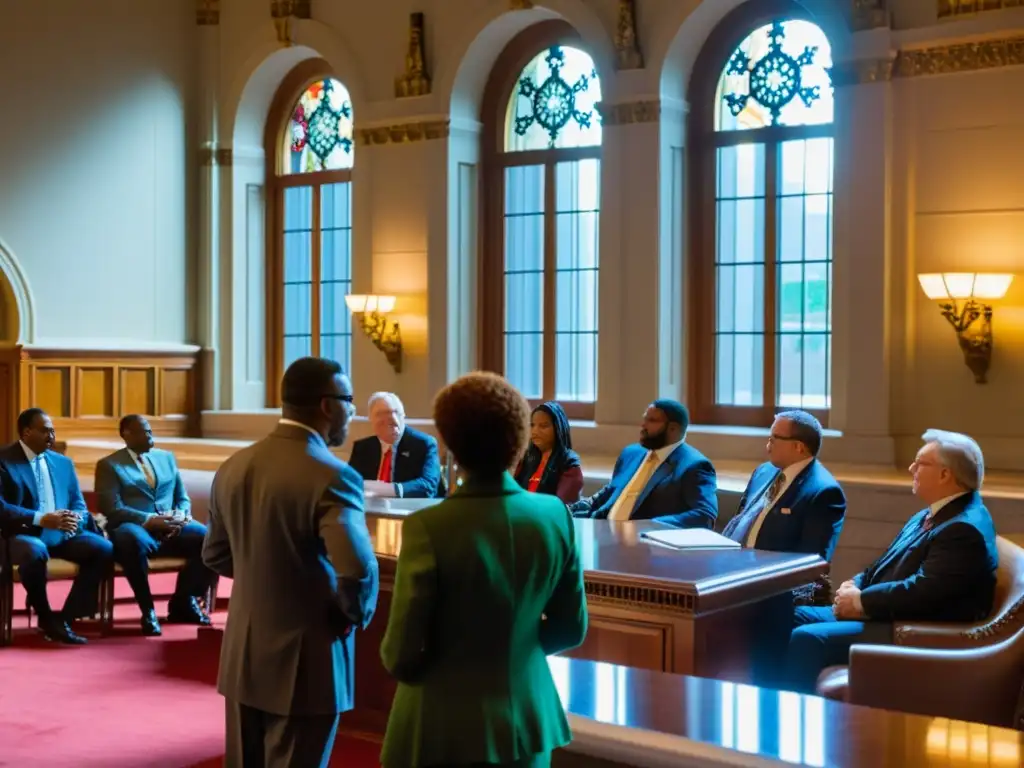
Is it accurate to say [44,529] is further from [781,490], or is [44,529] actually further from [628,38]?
[628,38]

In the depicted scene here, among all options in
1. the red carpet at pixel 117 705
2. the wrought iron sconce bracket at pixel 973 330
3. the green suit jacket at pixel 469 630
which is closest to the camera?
the green suit jacket at pixel 469 630

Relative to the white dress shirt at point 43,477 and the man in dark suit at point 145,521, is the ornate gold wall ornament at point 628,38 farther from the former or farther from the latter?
the white dress shirt at point 43,477

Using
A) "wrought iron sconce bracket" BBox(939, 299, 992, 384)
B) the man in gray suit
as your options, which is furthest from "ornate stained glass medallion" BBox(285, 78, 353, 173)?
the man in gray suit

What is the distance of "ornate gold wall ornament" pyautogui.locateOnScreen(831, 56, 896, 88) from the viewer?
7531 millimetres

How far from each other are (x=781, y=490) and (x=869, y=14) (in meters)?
3.70

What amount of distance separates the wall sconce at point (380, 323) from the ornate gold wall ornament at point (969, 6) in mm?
4357

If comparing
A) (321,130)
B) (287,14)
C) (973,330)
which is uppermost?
(287,14)

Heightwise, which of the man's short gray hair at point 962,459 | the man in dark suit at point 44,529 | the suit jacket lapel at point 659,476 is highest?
the man's short gray hair at point 962,459

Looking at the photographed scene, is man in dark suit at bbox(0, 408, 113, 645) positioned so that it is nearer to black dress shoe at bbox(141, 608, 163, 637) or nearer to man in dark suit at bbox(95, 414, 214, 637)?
man in dark suit at bbox(95, 414, 214, 637)

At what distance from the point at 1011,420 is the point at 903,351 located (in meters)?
0.73

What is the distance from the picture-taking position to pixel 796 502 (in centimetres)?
493

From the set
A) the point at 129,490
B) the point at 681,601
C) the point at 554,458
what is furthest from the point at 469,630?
the point at 129,490

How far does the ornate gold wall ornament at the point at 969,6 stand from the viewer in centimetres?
713

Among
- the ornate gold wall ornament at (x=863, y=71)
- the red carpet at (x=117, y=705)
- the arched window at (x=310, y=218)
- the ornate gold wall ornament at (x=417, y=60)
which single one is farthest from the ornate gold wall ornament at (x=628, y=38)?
the red carpet at (x=117, y=705)
